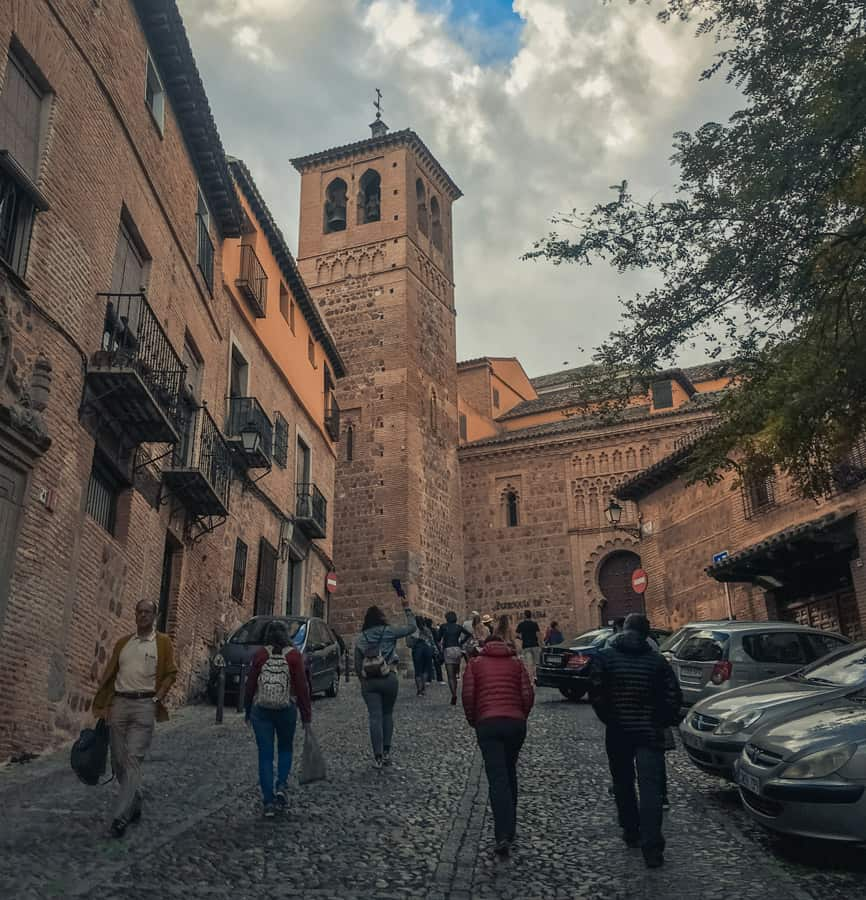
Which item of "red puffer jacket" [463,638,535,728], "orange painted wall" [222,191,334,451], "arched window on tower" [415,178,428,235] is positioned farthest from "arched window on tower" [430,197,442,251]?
"red puffer jacket" [463,638,535,728]

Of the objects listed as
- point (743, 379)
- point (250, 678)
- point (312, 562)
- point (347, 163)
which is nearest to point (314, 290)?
point (347, 163)

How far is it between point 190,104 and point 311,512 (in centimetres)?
965

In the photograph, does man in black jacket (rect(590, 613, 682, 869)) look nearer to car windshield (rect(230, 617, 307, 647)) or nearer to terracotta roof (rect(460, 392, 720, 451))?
car windshield (rect(230, 617, 307, 647))

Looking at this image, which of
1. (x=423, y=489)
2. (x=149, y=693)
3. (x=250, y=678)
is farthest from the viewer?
(x=423, y=489)

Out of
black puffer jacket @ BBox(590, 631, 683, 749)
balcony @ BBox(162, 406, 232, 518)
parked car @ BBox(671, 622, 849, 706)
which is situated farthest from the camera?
balcony @ BBox(162, 406, 232, 518)

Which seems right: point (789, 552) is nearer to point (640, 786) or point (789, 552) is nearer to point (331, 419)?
point (331, 419)

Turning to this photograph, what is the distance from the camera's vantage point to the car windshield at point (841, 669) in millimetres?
7578

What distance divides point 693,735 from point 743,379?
6.14 m

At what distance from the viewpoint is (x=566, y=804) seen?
704cm

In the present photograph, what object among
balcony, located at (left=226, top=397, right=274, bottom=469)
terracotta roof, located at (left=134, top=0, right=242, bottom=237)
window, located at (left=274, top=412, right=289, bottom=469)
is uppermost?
terracotta roof, located at (left=134, top=0, right=242, bottom=237)

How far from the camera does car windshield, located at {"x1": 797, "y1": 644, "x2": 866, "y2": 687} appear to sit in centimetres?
758

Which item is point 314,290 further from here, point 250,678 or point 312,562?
point 250,678

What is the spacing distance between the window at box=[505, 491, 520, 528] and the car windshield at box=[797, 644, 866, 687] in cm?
2797

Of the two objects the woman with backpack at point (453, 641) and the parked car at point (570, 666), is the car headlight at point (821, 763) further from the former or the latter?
the woman with backpack at point (453, 641)
